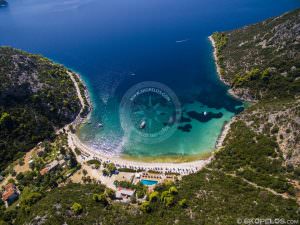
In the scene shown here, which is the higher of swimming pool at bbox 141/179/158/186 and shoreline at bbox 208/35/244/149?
shoreline at bbox 208/35/244/149

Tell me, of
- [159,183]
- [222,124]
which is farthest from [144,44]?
[159,183]

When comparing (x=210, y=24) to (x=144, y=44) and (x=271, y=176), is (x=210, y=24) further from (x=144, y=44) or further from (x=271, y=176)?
(x=271, y=176)

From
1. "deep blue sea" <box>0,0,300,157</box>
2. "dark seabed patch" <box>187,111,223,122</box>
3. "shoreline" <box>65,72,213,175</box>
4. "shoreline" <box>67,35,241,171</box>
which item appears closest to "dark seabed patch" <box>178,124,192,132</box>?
"deep blue sea" <box>0,0,300,157</box>

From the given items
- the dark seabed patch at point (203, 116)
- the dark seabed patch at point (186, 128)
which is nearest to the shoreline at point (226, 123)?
the dark seabed patch at point (203, 116)

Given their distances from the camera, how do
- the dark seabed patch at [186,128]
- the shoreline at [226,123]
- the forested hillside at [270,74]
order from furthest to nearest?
1. the dark seabed patch at [186,128]
2. the shoreline at [226,123]
3. the forested hillside at [270,74]

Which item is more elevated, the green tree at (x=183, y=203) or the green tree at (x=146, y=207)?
the green tree at (x=183, y=203)

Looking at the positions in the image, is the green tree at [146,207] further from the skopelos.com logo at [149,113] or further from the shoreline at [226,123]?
the shoreline at [226,123]

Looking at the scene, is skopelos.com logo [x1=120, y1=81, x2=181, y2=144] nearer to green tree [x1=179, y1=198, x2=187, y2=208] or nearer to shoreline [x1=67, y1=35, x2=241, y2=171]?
shoreline [x1=67, y1=35, x2=241, y2=171]
